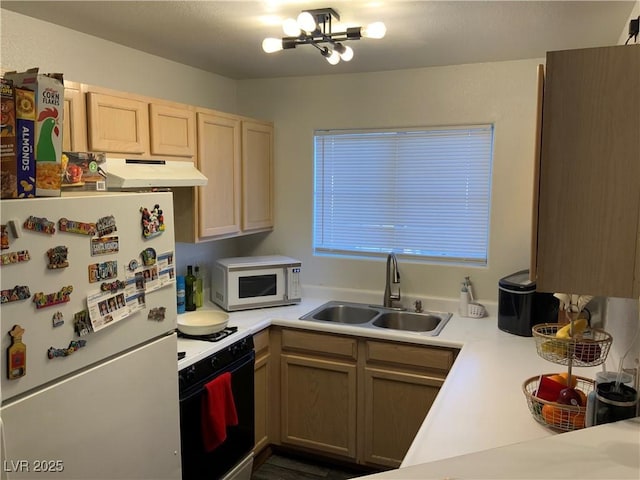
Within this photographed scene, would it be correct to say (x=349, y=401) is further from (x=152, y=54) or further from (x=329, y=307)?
(x=152, y=54)

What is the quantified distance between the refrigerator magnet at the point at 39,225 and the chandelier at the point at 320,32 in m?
1.15

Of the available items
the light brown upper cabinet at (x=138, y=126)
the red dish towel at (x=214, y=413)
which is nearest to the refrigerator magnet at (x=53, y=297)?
the light brown upper cabinet at (x=138, y=126)

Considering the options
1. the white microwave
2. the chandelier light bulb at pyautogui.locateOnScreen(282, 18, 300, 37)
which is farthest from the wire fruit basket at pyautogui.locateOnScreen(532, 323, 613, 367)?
the white microwave

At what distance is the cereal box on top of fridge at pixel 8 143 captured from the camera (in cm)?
144

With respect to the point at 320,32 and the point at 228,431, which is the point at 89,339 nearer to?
the point at 228,431

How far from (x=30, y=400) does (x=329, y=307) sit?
79.5 inches

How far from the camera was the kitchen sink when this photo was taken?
3078 millimetres

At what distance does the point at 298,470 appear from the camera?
118 inches

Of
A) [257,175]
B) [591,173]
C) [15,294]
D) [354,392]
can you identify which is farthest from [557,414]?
[257,175]

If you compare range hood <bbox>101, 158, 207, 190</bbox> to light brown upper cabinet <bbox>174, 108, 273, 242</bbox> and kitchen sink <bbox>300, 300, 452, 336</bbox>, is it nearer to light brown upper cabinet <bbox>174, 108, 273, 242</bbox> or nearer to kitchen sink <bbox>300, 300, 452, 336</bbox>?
light brown upper cabinet <bbox>174, 108, 273, 242</bbox>

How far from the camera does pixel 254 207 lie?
3.35 meters

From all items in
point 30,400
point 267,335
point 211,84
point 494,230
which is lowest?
point 267,335

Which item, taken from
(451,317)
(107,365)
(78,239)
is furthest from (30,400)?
(451,317)

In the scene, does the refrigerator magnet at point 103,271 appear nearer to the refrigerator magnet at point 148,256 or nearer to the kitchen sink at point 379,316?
the refrigerator magnet at point 148,256
